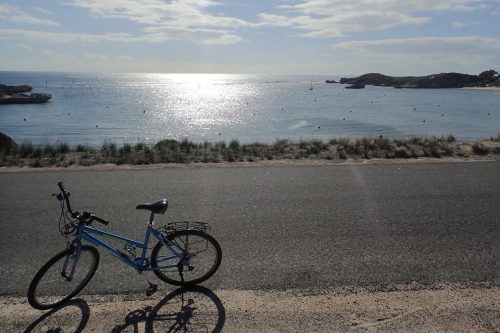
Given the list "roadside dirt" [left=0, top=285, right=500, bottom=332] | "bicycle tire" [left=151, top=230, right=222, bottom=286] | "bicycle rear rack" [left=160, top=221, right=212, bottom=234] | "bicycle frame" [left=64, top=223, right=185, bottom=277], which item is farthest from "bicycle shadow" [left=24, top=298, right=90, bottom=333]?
"bicycle rear rack" [left=160, top=221, right=212, bottom=234]

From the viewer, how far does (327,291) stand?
5133mm

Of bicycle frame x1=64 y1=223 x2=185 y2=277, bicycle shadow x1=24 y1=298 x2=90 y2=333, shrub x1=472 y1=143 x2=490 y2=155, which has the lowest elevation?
bicycle shadow x1=24 y1=298 x2=90 y2=333

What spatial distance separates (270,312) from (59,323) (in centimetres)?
203

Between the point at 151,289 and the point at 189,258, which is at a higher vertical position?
the point at 189,258

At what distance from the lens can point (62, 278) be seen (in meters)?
5.00

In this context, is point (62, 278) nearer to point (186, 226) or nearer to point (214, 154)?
point (186, 226)

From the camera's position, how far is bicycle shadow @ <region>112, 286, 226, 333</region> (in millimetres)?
4371

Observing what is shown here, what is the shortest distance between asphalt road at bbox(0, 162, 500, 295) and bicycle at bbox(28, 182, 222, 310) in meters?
0.29

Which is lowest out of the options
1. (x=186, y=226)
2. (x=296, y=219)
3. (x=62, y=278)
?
(x=296, y=219)

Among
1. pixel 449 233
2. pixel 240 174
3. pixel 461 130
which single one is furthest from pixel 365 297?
pixel 461 130

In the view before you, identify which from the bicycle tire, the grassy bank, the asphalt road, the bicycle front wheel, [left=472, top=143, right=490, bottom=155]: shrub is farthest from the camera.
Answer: [left=472, top=143, right=490, bottom=155]: shrub

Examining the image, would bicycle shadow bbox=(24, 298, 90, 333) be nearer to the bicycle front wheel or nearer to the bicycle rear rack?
the bicycle front wheel

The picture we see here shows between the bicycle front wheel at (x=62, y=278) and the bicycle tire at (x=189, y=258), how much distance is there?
2.27 feet

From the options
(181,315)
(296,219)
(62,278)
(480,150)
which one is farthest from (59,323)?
(480,150)
